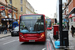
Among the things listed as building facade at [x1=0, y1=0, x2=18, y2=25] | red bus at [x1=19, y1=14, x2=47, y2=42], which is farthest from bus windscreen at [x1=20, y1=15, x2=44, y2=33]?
building facade at [x1=0, y1=0, x2=18, y2=25]

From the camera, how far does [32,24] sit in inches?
449

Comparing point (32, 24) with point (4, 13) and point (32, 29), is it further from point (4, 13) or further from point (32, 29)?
point (4, 13)

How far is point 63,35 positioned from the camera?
8.08 m

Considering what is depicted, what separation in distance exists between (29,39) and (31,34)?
47 centimetres

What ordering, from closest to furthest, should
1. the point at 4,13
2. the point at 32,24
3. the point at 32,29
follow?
the point at 32,29 → the point at 32,24 → the point at 4,13

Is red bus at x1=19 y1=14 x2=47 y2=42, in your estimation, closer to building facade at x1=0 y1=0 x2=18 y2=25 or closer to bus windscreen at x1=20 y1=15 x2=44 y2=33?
bus windscreen at x1=20 y1=15 x2=44 y2=33

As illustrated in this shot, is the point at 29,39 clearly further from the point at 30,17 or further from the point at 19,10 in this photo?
the point at 19,10

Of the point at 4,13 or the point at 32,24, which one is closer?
the point at 32,24

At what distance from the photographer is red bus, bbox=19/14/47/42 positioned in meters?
11.1

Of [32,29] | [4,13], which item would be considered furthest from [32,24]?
[4,13]

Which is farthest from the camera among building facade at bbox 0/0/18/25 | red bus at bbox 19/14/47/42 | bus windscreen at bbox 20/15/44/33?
building facade at bbox 0/0/18/25

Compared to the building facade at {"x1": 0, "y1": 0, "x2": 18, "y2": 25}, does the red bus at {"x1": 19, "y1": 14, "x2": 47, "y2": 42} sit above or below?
below

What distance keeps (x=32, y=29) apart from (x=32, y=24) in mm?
461

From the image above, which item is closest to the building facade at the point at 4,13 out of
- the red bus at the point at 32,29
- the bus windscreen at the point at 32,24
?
the bus windscreen at the point at 32,24
